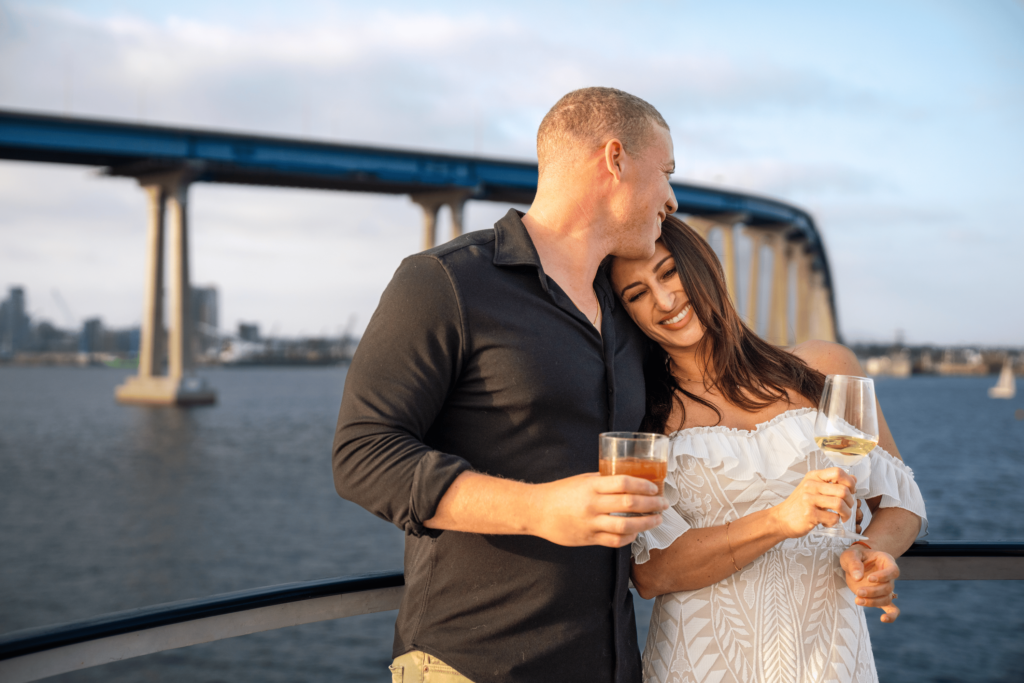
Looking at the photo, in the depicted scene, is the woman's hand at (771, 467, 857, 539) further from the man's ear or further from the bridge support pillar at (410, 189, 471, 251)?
the bridge support pillar at (410, 189, 471, 251)

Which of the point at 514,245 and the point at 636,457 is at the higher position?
the point at 514,245

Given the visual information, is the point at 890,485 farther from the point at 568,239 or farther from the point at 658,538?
the point at 568,239

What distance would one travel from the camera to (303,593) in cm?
221

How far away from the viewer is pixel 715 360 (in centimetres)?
261

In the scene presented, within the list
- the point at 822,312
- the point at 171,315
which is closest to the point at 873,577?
the point at 171,315

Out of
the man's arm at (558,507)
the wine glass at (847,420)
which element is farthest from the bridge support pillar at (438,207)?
the man's arm at (558,507)

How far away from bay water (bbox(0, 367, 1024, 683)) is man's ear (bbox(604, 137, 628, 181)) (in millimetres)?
4924

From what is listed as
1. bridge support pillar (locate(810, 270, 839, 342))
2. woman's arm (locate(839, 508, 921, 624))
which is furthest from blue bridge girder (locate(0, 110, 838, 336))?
bridge support pillar (locate(810, 270, 839, 342))

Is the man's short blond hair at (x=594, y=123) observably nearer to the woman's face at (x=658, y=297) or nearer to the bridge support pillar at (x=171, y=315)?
the woman's face at (x=658, y=297)

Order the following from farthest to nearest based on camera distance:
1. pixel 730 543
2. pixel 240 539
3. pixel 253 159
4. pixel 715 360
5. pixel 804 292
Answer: pixel 804 292, pixel 253 159, pixel 240 539, pixel 715 360, pixel 730 543

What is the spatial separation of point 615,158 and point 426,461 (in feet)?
3.14

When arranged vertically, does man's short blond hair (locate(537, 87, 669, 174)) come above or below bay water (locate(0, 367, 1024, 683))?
above

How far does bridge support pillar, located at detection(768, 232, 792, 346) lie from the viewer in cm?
5616

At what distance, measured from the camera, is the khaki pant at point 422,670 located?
1.87 metres
